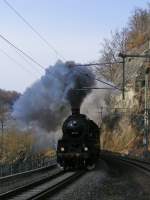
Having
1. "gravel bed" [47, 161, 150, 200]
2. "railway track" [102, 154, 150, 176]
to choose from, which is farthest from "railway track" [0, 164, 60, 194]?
"railway track" [102, 154, 150, 176]

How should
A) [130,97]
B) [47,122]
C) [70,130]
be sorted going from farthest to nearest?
1. [130,97]
2. [47,122]
3. [70,130]

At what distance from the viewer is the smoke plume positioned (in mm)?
46531

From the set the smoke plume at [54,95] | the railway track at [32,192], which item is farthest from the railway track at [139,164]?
the railway track at [32,192]

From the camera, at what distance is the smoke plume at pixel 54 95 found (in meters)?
46.5

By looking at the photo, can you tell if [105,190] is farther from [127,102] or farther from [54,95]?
[127,102]

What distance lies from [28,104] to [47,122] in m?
8.66

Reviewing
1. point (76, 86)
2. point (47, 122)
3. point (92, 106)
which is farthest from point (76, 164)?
point (92, 106)

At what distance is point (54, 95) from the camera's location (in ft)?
167

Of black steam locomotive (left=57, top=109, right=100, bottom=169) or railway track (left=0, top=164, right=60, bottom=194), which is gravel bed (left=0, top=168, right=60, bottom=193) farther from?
black steam locomotive (left=57, top=109, right=100, bottom=169)

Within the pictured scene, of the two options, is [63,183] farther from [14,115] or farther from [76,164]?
[14,115]

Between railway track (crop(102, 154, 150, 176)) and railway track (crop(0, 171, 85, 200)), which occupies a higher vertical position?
railway track (crop(0, 171, 85, 200))

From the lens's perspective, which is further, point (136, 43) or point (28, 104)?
point (136, 43)

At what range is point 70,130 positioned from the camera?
37.4 meters

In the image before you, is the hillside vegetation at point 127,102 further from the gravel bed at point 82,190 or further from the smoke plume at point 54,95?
the gravel bed at point 82,190
